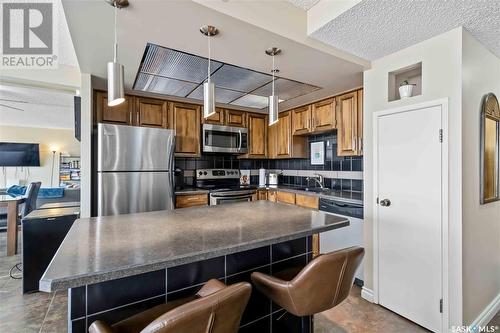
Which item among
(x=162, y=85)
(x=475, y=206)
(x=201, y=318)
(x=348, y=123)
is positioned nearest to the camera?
(x=201, y=318)

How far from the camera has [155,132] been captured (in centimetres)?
295

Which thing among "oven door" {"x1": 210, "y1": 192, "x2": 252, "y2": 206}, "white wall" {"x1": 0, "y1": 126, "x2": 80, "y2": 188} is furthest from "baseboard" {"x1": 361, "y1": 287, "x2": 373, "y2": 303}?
"white wall" {"x1": 0, "y1": 126, "x2": 80, "y2": 188}

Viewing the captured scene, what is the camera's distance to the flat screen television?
270 inches

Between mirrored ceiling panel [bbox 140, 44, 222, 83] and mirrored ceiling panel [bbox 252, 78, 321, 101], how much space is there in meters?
0.75

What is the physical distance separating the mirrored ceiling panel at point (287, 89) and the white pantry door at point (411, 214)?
98cm

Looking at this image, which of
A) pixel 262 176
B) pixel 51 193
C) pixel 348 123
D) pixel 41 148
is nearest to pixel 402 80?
pixel 348 123

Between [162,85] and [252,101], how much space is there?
127 centimetres

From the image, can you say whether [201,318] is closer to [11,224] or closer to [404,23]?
[404,23]

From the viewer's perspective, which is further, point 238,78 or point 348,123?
point 348,123

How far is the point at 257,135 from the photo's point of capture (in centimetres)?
428

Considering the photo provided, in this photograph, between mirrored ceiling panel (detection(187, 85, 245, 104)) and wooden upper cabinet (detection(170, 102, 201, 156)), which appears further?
wooden upper cabinet (detection(170, 102, 201, 156))

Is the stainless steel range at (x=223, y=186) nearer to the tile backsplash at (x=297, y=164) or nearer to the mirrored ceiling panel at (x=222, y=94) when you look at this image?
the tile backsplash at (x=297, y=164)

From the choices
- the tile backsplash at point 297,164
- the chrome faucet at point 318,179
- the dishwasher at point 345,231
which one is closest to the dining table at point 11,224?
the tile backsplash at point 297,164

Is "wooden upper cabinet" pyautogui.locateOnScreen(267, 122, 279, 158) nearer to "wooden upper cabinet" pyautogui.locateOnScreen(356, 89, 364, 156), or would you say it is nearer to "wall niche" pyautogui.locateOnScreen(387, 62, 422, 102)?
"wooden upper cabinet" pyautogui.locateOnScreen(356, 89, 364, 156)
